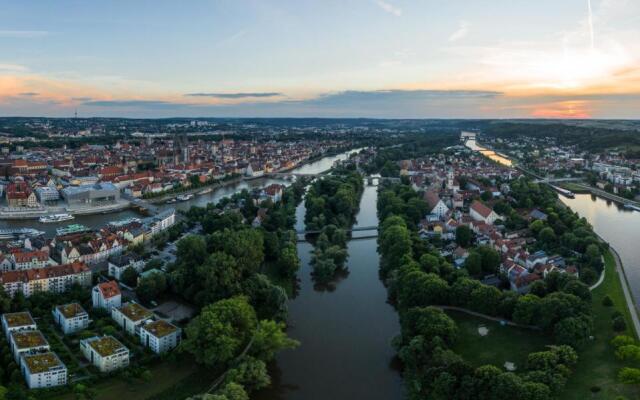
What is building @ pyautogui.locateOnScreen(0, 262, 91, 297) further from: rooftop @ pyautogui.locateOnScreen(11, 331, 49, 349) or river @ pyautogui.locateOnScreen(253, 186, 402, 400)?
river @ pyautogui.locateOnScreen(253, 186, 402, 400)

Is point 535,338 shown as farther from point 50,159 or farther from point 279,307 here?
point 50,159

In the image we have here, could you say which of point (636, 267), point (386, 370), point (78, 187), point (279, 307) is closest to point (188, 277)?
point (279, 307)

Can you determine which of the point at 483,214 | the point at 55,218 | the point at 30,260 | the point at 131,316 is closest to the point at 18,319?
the point at 131,316

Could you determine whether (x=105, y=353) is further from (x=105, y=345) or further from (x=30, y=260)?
(x=30, y=260)

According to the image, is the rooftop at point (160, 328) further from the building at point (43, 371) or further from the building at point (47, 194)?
the building at point (47, 194)

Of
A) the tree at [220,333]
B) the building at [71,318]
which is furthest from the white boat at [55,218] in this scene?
the tree at [220,333]
